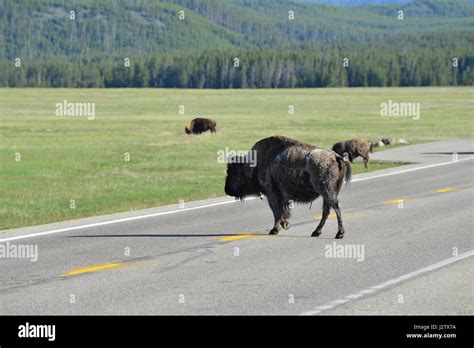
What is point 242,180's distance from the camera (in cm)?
1611

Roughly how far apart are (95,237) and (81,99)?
12151cm

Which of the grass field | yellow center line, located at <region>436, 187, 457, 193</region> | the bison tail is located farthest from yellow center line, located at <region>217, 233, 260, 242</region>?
yellow center line, located at <region>436, 187, 457, 193</region>

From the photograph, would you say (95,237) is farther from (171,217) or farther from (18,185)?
(18,185)

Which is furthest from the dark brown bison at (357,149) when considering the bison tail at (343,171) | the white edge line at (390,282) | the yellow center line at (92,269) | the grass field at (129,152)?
the yellow center line at (92,269)

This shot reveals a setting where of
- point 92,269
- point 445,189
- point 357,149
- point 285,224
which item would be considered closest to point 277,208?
point 285,224

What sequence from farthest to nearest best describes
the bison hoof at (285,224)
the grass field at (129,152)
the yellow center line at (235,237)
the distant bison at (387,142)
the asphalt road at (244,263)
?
the distant bison at (387,142)
the grass field at (129,152)
the bison hoof at (285,224)
the yellow center line at (235,237)
the asphalt road at (244,263)

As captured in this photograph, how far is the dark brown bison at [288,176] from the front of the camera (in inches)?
588

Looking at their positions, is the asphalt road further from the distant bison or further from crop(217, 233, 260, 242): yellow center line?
the distant bison

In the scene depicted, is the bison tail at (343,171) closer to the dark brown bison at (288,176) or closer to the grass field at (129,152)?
the dark brown bison at (288,176)

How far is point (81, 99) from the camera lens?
→ 445 feet

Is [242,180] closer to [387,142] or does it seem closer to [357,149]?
[357,149]
